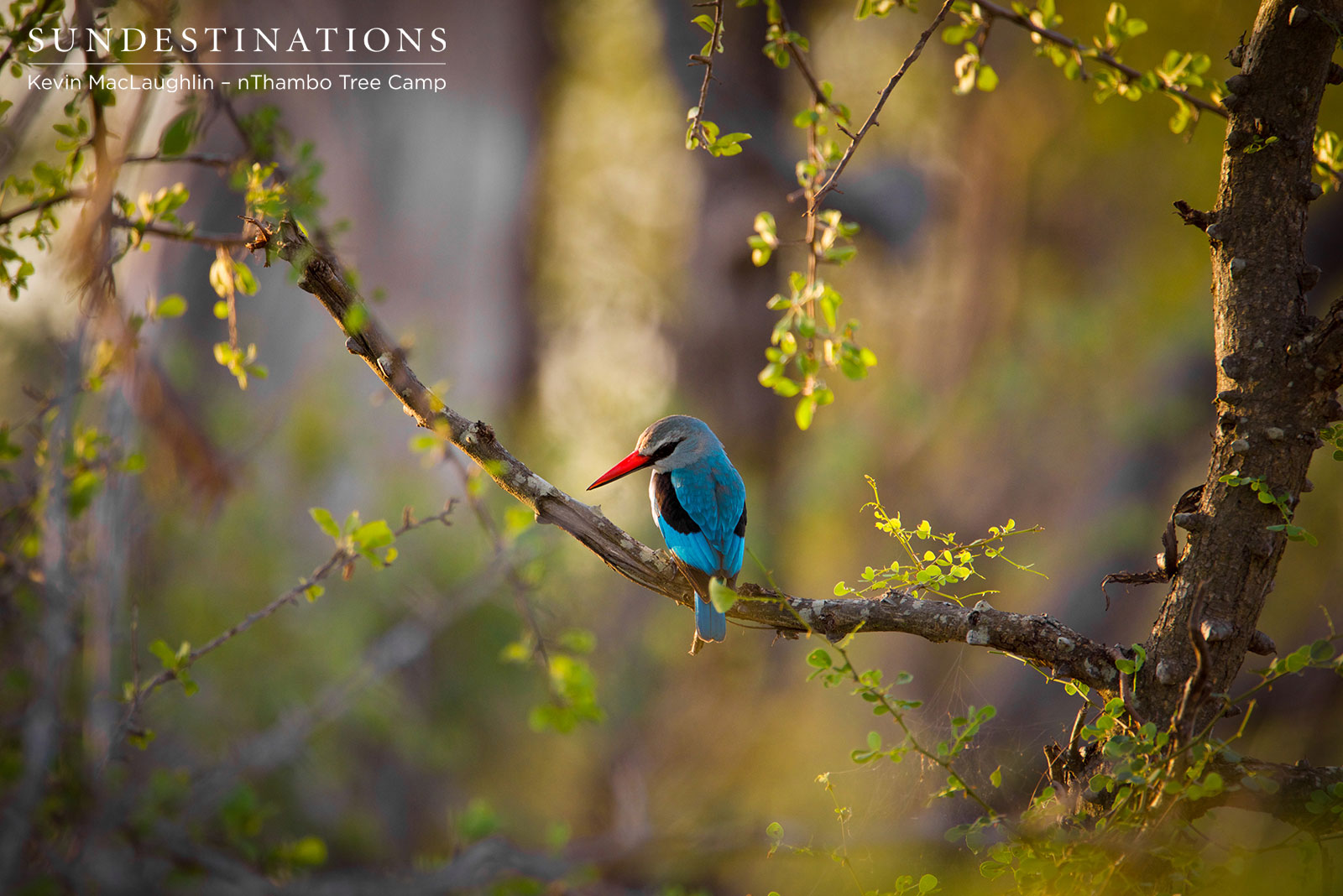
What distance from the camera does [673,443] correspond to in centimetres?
323

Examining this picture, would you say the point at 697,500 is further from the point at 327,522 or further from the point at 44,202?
the point at 44,202

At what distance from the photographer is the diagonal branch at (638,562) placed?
5.26 ft

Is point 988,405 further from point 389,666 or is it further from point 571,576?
point 389,666

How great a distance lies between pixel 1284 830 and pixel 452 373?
6096 millimetres

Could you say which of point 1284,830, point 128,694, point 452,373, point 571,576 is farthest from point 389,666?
point 452,373

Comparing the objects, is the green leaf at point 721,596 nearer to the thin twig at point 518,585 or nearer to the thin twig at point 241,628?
the thin twig at point 518,585

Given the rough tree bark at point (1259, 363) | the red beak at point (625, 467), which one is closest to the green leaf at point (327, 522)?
the red beak at point (625, 467)

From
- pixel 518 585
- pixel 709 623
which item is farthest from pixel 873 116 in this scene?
pixel 709 623

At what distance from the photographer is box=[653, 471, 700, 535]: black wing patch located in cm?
288

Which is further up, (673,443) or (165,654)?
(673,443)

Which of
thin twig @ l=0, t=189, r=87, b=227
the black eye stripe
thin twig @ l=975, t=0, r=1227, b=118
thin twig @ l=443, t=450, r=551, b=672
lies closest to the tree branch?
thin twig @ l=443, t=450, r=551, b=672

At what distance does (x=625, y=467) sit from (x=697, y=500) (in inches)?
11.6

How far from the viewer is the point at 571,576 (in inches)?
228

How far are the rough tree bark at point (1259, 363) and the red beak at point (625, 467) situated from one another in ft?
5.79
